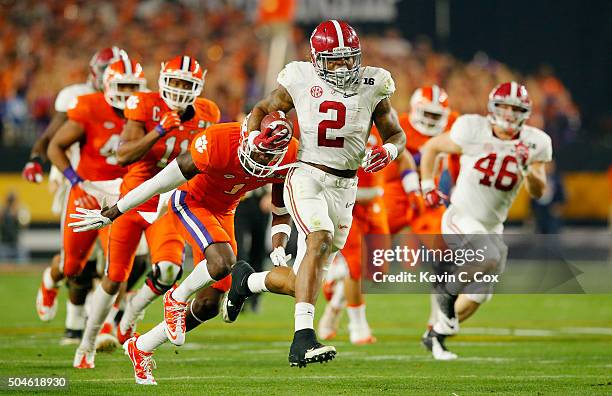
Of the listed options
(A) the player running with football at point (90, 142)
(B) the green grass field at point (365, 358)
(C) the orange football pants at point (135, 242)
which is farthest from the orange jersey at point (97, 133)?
(B) the green grass field at point (365, 358)

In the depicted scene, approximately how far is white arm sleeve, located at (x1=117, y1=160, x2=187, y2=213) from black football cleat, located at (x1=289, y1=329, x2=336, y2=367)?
1.14m

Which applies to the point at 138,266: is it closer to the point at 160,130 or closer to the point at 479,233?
the point at 160,130

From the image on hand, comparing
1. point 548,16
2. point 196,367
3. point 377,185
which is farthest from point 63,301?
point 548,16

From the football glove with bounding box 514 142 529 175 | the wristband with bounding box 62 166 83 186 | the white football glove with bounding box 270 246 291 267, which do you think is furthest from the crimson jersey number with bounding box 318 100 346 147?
the wristband with bounding box 62 166 83 186

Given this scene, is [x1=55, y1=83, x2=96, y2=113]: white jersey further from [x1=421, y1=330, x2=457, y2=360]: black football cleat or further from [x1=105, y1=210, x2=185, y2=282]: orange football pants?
[x1=421, y1=330, x2=457, y2=360]: black football cleat

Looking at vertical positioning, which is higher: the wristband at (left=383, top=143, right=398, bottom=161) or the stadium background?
the wristband at (left=383, top=143, right=398, bottom=161)

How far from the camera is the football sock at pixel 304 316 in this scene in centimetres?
571

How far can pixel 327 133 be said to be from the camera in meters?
6.25

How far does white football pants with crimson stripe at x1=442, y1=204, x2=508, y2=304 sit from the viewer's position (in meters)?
7.93

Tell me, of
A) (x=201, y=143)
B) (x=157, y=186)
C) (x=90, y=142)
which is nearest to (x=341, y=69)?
(x=201, y=143)

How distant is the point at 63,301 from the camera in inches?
480

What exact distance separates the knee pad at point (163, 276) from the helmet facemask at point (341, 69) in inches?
64.3

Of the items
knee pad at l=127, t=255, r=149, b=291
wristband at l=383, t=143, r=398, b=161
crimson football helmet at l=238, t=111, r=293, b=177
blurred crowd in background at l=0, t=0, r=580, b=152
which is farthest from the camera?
blurred crowd in background at l=0, t=0, r=580, b=152

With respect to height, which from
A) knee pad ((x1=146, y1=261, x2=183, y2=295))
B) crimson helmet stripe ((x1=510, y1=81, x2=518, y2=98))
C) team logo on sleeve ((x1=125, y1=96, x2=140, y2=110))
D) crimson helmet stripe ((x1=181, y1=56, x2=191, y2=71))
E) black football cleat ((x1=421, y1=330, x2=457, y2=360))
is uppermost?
crimson helmet stripe ((x1=181, y1=56, x2=191, y2=71))
